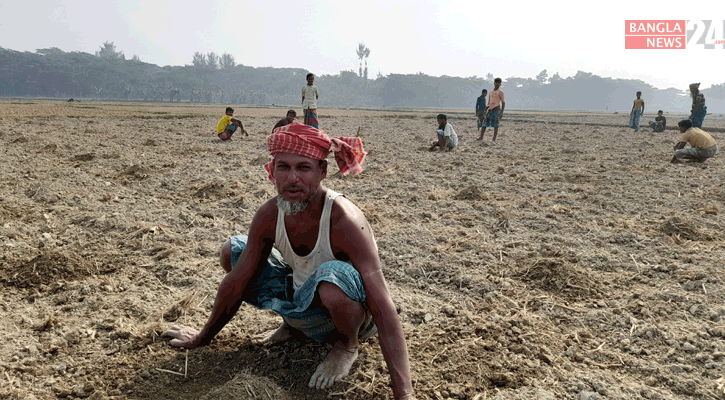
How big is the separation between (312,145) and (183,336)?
1262mm

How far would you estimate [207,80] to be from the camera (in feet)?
357

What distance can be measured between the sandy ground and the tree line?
78137 millimetres

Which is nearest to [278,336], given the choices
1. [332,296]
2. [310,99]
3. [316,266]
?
[316,266]

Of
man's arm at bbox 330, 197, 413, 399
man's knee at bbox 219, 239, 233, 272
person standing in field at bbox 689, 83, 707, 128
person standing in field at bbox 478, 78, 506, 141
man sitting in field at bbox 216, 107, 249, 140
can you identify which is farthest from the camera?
person standing in field at bbox 689, 83, 707, 128

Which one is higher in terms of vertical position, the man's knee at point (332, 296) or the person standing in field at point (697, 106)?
the person standing in field at point (697, 106)

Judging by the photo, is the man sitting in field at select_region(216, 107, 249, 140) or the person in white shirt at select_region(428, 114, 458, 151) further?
the man sitting in field at select_region(216, 107, 249, 140)

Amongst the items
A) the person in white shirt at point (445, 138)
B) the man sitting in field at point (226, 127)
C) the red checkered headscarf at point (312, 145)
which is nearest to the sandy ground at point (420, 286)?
the red checkered headscarf at point (312, 145)

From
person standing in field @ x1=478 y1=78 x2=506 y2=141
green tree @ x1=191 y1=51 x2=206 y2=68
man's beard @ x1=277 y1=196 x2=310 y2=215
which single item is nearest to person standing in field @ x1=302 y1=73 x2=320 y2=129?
person standing in field @ x1=478 y1=78 x2=506 y2=141

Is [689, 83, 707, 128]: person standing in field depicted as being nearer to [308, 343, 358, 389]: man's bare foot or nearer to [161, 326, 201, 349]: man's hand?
[308, 343, 358, 389]: man's bare foot

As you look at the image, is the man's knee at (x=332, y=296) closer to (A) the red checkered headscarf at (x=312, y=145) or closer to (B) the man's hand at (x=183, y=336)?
(A) the red checkered headscarf at (x=312, y=145)

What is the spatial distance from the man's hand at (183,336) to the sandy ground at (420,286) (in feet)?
0.14

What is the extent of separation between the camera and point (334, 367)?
2.10 m

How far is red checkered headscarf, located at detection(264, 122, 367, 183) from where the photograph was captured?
1.99 metres

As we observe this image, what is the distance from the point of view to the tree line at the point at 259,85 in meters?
89.5
